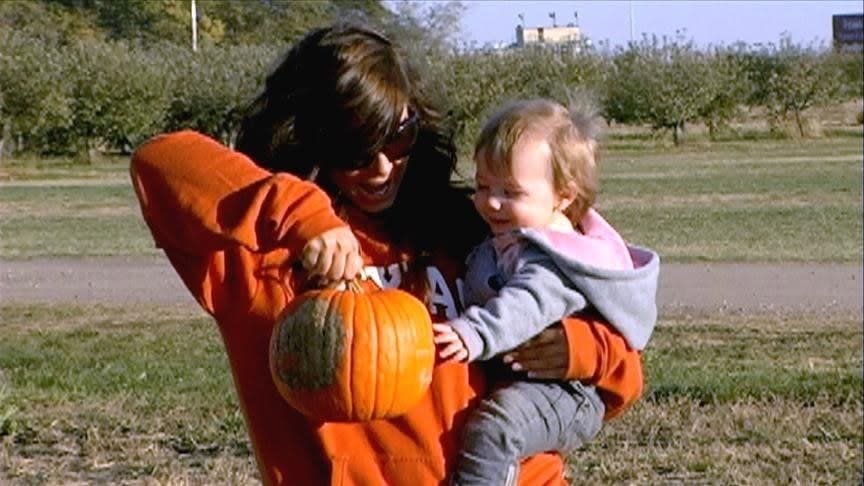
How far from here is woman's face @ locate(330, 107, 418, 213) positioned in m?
3.05

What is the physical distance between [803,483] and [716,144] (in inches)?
1585

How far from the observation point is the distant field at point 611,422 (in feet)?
19.6

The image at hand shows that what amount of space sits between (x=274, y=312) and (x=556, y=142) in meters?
0.60

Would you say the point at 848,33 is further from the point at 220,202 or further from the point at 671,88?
the point at 220,202

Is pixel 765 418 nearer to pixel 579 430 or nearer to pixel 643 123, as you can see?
pixel 579 430

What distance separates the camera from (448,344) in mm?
2805

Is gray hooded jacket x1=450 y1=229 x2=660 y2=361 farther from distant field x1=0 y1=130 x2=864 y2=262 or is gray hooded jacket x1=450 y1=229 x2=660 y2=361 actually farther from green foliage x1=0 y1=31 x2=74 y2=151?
green foliage x1=0 y1=31 x2=74 y2=151

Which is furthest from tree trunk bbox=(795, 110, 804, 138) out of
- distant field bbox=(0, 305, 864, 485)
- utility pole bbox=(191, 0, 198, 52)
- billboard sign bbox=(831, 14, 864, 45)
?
distant field bbox=(0, 305, 864, 485)

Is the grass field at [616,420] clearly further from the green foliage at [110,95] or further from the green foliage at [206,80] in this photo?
the green foliage at [110,95]

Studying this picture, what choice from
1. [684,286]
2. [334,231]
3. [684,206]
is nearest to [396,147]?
[334,231]

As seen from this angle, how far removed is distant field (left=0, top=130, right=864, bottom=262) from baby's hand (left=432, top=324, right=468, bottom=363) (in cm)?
146

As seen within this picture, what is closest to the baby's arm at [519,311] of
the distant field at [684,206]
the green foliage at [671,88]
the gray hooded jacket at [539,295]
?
the gray hooded jacket at [539,295]

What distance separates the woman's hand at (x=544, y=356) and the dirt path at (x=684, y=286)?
8.55 meters

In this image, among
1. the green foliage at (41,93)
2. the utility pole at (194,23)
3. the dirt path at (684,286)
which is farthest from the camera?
the utility pole at (194,23)
